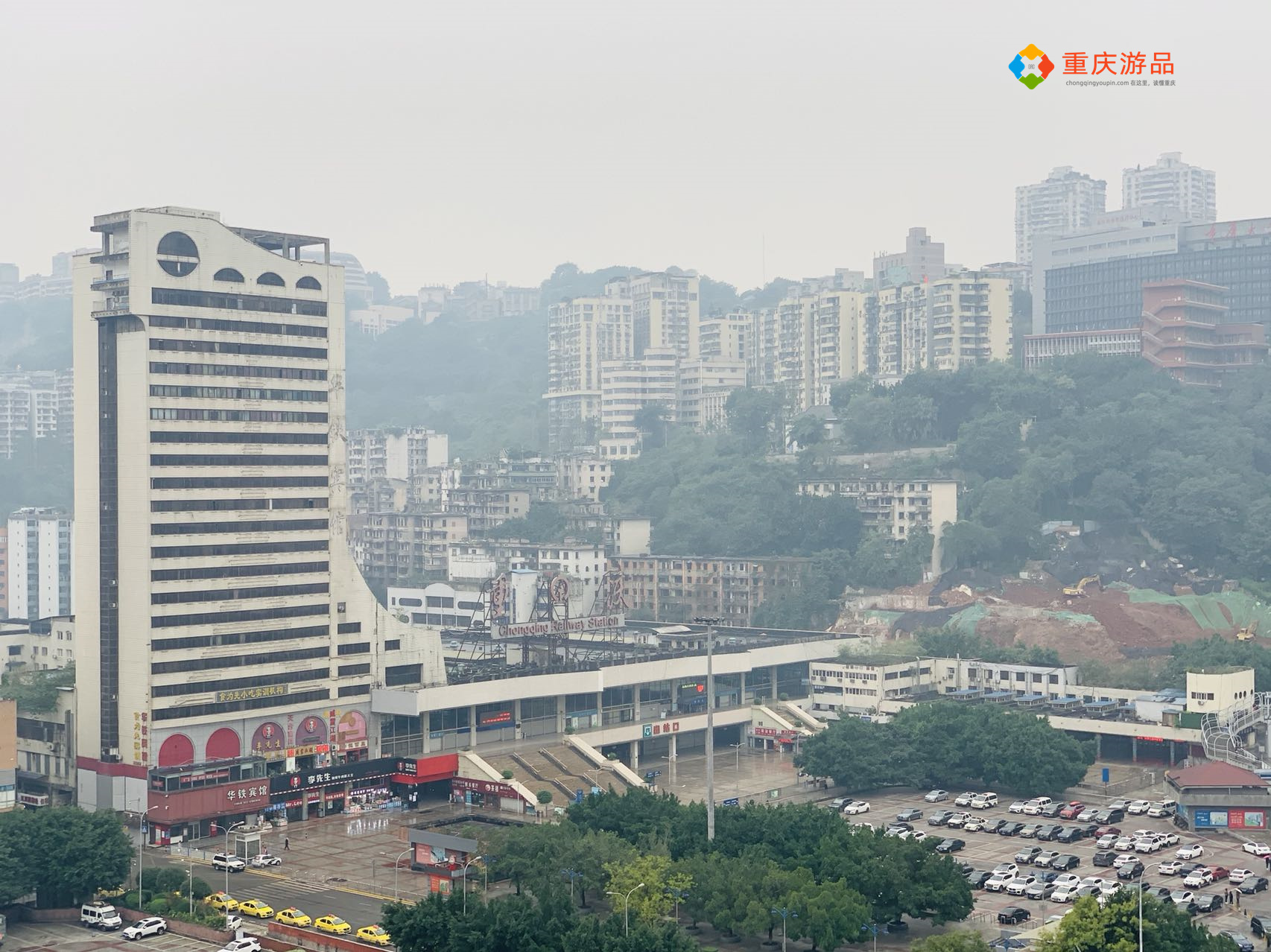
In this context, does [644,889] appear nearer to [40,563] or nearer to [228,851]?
[228,851]

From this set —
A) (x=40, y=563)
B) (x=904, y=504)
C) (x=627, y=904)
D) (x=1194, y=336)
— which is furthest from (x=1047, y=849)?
(x=40, y=563)

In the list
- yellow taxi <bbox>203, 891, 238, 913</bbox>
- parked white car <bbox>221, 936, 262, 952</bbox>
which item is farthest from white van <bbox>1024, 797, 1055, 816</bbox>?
parked white car <bbox>221, 936, 262, 952</bbox>

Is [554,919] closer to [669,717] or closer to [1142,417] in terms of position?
[669,717]

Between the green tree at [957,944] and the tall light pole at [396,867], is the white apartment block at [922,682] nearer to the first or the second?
the tall light pole at [396,867]

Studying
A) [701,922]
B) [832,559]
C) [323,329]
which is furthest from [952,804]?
[832,559]

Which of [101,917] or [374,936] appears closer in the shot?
[374,936]
